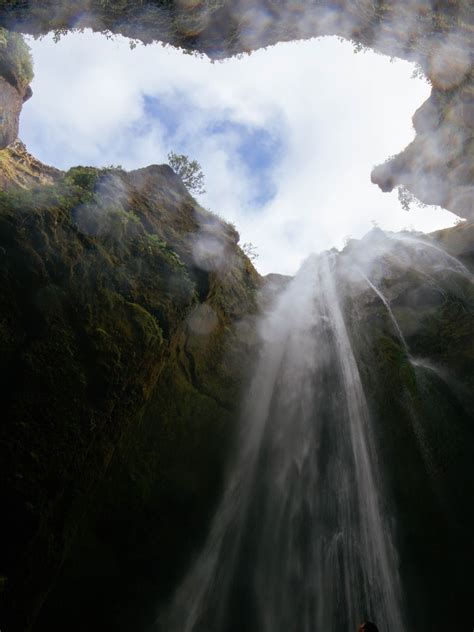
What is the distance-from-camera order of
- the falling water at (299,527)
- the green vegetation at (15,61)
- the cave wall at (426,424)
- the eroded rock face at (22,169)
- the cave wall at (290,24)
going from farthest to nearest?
1. the green vegetation at (15,61)
2. the eroded rock face at (22,169)
3. the cave wall at (290,24)
4. the cave wall at (426,424)
5. the falling water at (299,527)

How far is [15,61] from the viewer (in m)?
12.7

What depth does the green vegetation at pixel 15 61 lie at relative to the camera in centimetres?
1232

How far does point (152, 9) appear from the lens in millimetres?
9273

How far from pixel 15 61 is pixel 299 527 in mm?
17500

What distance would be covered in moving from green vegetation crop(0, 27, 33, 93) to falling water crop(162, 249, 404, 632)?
13489 millimetres

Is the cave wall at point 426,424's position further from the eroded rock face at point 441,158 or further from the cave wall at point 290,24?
the cave wall at point 290,24

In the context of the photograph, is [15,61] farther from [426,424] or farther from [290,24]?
[426,424]

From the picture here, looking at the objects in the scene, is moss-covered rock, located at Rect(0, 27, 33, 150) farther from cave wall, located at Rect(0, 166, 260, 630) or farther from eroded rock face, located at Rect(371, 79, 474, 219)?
eroded rock face, located at Rect(371, 79, 474, 219)

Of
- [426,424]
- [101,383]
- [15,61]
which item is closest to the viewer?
[101,383]

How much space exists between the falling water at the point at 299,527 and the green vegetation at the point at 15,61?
13489 mm

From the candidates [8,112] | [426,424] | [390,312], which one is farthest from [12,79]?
[426,424]

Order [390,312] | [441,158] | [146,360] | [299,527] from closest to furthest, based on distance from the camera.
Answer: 1. [146,360]
2. [299,527]
3. [390,312]
4. [441,158]

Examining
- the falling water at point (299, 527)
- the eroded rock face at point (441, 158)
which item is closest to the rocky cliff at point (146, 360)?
the eroded rock face at point (441, 158)

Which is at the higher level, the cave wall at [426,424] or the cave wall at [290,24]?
the cave wall at [290,24]
